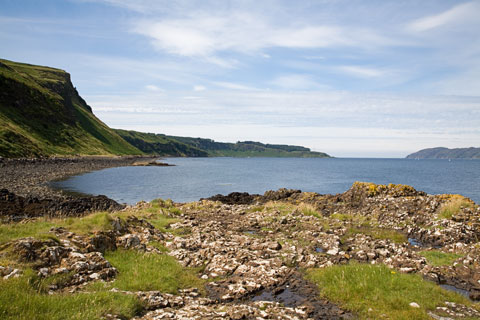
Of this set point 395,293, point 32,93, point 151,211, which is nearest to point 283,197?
point 151,211

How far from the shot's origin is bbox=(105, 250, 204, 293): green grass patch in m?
11.6

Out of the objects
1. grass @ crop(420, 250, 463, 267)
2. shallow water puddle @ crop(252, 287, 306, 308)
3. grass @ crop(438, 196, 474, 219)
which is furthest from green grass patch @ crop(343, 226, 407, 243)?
shallow water puddle @ crop(252, 287, 306, 308)

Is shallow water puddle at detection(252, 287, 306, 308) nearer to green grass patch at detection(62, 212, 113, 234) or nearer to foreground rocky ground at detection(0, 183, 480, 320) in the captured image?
foreground rocky ground at detection(0, 183, 480, 320)

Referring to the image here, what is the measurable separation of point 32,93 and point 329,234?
195m

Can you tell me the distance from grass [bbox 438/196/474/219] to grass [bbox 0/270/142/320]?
82.3 feet

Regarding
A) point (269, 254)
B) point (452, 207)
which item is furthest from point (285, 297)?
point (452, 207)

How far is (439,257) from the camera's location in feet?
54.2

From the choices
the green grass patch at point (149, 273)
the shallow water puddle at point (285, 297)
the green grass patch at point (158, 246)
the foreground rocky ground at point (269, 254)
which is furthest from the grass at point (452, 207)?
the green grass patch at point (158, 246)

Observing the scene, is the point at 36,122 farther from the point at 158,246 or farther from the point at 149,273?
the point at 149,273

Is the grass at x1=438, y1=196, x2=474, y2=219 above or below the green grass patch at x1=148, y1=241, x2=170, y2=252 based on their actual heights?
above

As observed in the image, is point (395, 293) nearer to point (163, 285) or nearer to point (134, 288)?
point (163, 285)

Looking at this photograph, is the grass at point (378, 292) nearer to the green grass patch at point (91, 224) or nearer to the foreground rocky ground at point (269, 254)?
the foreground rocky ground at point (269, 254)

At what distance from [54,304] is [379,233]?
21.1 meters

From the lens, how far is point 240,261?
14922 mm
